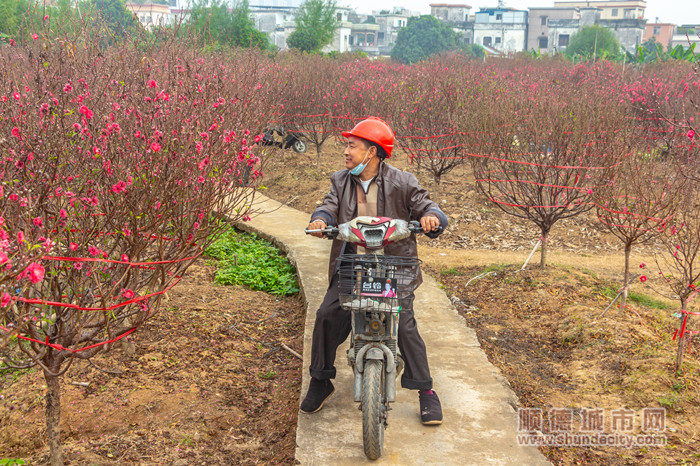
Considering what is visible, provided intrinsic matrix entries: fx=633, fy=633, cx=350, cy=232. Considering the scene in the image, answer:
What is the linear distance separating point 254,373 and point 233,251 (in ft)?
10.4

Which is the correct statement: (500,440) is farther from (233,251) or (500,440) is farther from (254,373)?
(233,251)

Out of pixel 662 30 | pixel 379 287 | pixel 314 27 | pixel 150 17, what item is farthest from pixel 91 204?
Result: pixel 662 30

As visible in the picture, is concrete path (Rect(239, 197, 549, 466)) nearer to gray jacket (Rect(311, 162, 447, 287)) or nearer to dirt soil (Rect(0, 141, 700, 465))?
dirt soil (Rect(0, 141, 700, 465))

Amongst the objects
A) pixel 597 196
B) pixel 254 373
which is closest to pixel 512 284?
pixel 597 196

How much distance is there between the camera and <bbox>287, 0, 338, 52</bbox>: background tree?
1674 inches

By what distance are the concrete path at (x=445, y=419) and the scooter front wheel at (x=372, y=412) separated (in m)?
0.10

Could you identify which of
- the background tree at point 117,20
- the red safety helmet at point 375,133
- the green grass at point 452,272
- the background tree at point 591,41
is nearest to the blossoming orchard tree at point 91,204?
the red safety helmet at point 375,133

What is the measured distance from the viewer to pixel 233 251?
7684 mm

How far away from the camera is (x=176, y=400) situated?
4121 millimetres

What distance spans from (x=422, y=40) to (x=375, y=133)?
194 ft

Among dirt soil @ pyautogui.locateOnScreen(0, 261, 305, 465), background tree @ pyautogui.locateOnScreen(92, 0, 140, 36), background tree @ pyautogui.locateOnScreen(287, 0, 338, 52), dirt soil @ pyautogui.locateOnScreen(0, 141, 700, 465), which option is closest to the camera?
dirt soil @ pyautogui.locateOnScreen(0, 261, 305, 465)

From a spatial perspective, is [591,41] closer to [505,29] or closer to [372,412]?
[505,29]

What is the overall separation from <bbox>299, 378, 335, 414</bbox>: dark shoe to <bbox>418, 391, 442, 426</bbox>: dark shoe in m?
0.60

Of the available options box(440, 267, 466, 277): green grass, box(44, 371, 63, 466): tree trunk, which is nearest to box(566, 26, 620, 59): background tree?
box(440, 267, 466, 277): green grass
